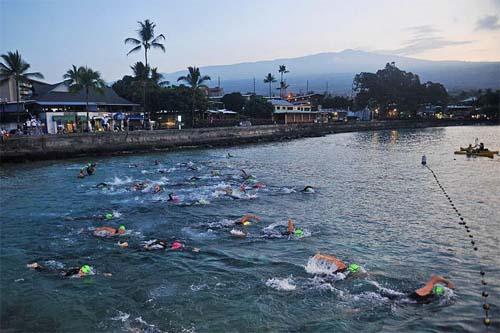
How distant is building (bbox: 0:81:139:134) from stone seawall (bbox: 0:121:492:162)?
4.96m

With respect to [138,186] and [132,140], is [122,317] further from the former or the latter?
[132,140]

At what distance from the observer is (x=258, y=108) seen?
8519 cm

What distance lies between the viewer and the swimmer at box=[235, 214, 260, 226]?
1770cm

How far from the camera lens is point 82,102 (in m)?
54.9

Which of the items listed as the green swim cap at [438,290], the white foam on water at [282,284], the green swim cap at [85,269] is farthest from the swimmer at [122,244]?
the green swim cap at [438,290]

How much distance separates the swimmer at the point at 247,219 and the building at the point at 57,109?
35997 mm

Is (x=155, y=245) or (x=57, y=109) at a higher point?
(x=57, y=109)

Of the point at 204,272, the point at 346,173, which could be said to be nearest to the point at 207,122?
the point at 346,173

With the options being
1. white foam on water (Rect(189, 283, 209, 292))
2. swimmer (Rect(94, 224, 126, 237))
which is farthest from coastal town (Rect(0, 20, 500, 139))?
white foam on water (Rect(189, 283, 209, 292))

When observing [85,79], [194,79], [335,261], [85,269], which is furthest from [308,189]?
[194,79]

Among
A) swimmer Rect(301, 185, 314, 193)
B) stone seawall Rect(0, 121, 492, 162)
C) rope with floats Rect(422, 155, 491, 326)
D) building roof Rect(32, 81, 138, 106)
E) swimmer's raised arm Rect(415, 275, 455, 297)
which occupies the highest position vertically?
building roof Rect(32, 81, 138, 106)

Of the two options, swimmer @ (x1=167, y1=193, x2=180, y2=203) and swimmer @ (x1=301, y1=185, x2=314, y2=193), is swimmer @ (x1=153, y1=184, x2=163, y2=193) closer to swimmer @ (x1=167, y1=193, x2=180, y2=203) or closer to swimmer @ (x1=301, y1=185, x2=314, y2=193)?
swimmer @ (x1=167, y1=193, x2=180, y2=203)

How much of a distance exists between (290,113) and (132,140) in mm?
49556

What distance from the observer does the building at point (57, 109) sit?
47.6 metres
